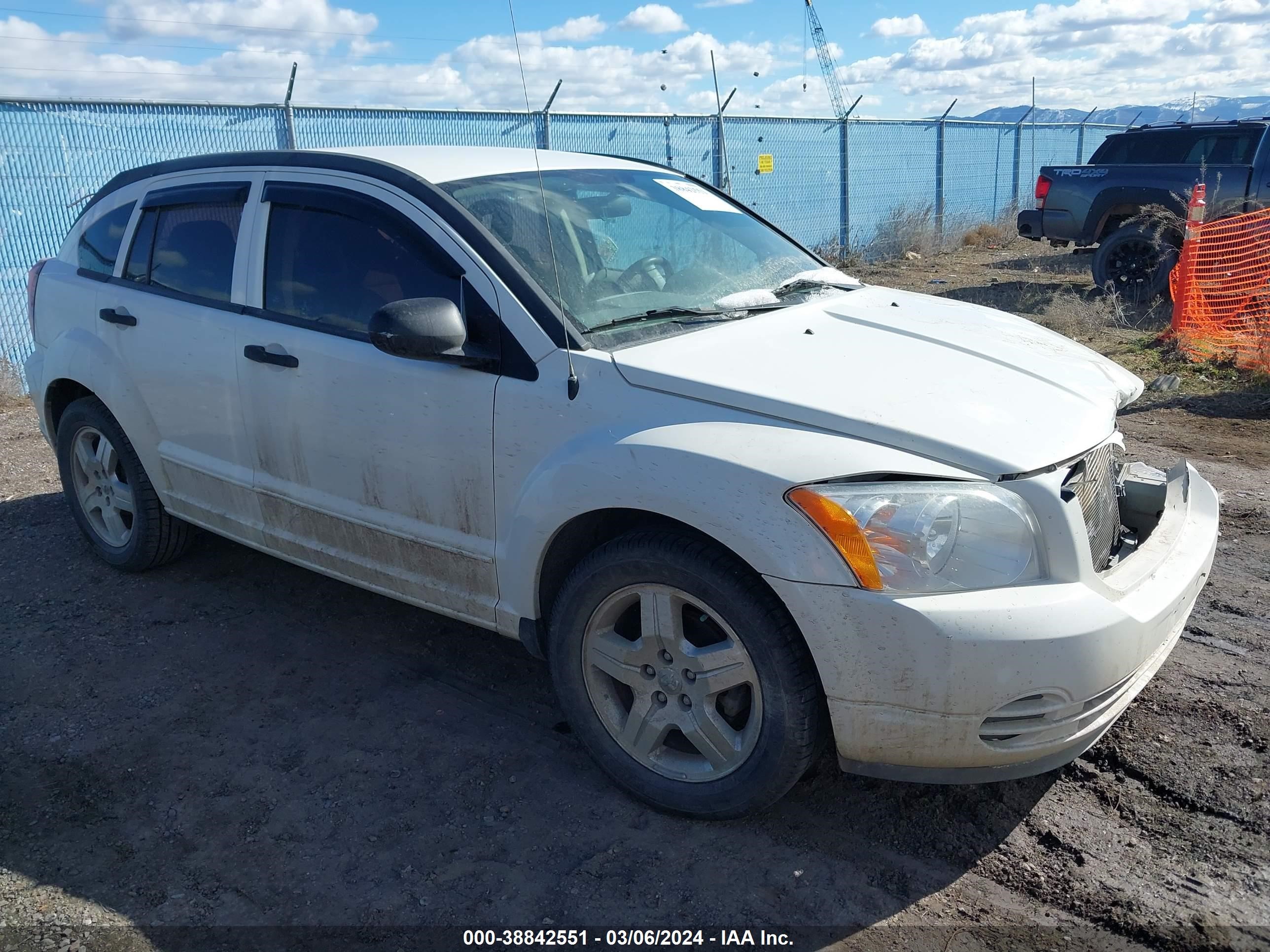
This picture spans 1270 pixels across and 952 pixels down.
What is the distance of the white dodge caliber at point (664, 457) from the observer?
8.20ft

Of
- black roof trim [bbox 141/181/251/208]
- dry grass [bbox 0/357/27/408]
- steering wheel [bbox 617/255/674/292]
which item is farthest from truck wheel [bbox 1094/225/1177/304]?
dry grass [bbox 0/357/27/408]

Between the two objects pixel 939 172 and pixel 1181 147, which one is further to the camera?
pixel 939 172

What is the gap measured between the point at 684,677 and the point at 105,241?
3625 mm

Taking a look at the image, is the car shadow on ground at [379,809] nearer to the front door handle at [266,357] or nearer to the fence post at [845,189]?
the front door handle at [266,357]

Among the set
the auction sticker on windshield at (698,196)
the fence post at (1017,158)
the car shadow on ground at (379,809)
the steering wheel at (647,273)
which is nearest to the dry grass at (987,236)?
the fence post at (1017,158)

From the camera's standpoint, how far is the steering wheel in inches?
135

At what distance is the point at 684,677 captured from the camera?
2.88 meters

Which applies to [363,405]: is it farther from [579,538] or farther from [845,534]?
[845,534]

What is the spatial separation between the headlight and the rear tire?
3.46 m

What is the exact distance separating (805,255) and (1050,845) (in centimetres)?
251

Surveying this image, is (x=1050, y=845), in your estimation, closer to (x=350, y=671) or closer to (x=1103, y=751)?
(x=1103, y=751)

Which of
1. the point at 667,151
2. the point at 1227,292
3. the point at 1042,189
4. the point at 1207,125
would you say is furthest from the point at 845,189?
the point at 1227,292

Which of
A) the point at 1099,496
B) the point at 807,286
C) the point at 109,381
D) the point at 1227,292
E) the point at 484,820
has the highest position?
the point at 807,286

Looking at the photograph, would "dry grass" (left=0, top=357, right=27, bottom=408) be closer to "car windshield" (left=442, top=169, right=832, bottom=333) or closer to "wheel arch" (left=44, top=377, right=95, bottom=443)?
"wheel arch" (left=44, top=377, right=95, bottom=443)
